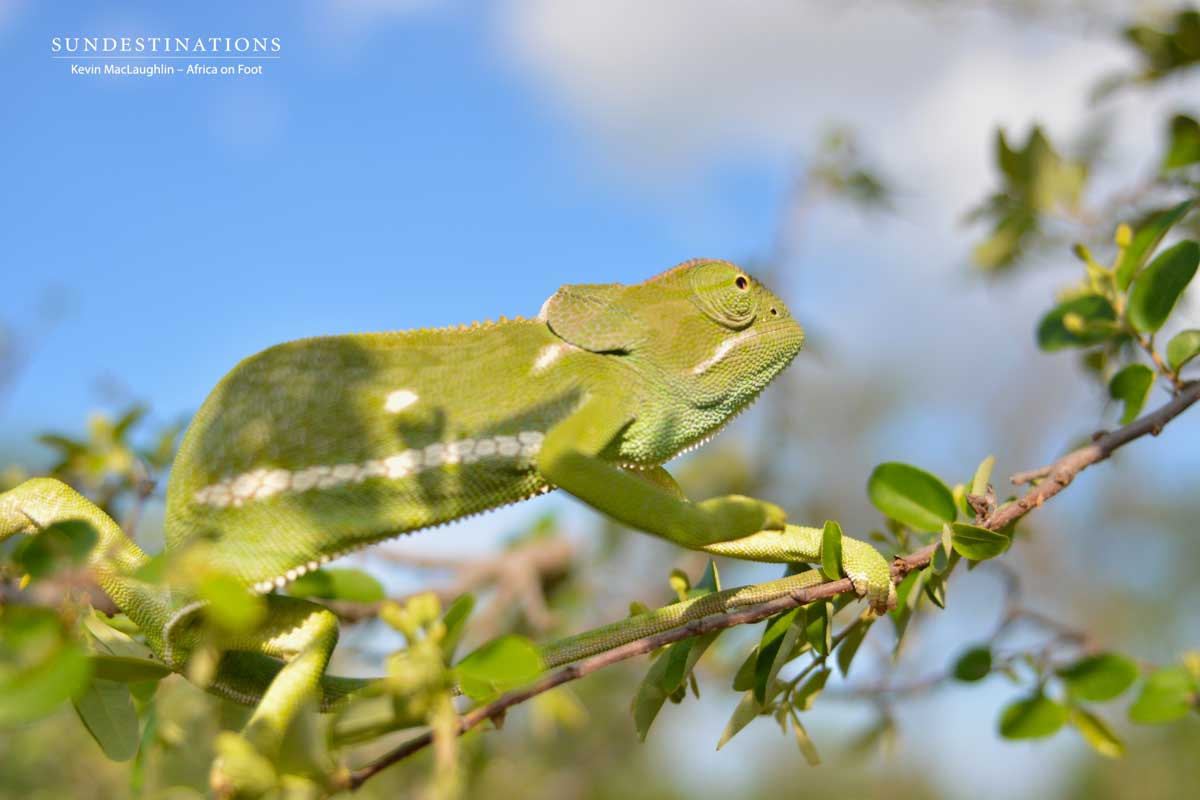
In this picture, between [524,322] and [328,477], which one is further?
[524,322]

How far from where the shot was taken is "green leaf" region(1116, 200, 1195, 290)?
62.4 inches

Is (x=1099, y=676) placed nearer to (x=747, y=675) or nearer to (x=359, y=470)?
(x=747, y=675)

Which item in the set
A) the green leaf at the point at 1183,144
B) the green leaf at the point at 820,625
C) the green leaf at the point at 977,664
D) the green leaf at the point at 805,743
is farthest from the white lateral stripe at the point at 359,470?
the green leaf at the point at 1183,144

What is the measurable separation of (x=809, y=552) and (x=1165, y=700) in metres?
0.83

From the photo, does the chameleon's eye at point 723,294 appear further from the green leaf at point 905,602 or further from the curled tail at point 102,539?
the curled tail at point 102,539

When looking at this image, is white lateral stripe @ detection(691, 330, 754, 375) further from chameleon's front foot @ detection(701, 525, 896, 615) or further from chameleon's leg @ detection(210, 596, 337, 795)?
chameleon's leg @ detection(210, 596, 337, 795)

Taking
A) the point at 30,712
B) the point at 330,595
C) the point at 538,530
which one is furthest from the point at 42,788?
the point at 30,712

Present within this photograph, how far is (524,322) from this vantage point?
4.81 feet

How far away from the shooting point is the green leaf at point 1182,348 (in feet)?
4.79

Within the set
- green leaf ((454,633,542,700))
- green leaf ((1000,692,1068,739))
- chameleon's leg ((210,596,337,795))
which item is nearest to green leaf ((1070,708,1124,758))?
green leaf ((1000,692,1068,739))

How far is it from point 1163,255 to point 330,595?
1587 millimetres

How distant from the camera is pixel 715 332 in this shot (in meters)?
1.52

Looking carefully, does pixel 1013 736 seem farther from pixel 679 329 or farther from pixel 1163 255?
pixel 679 329

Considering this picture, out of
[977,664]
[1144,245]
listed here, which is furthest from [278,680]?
[1144,245]
